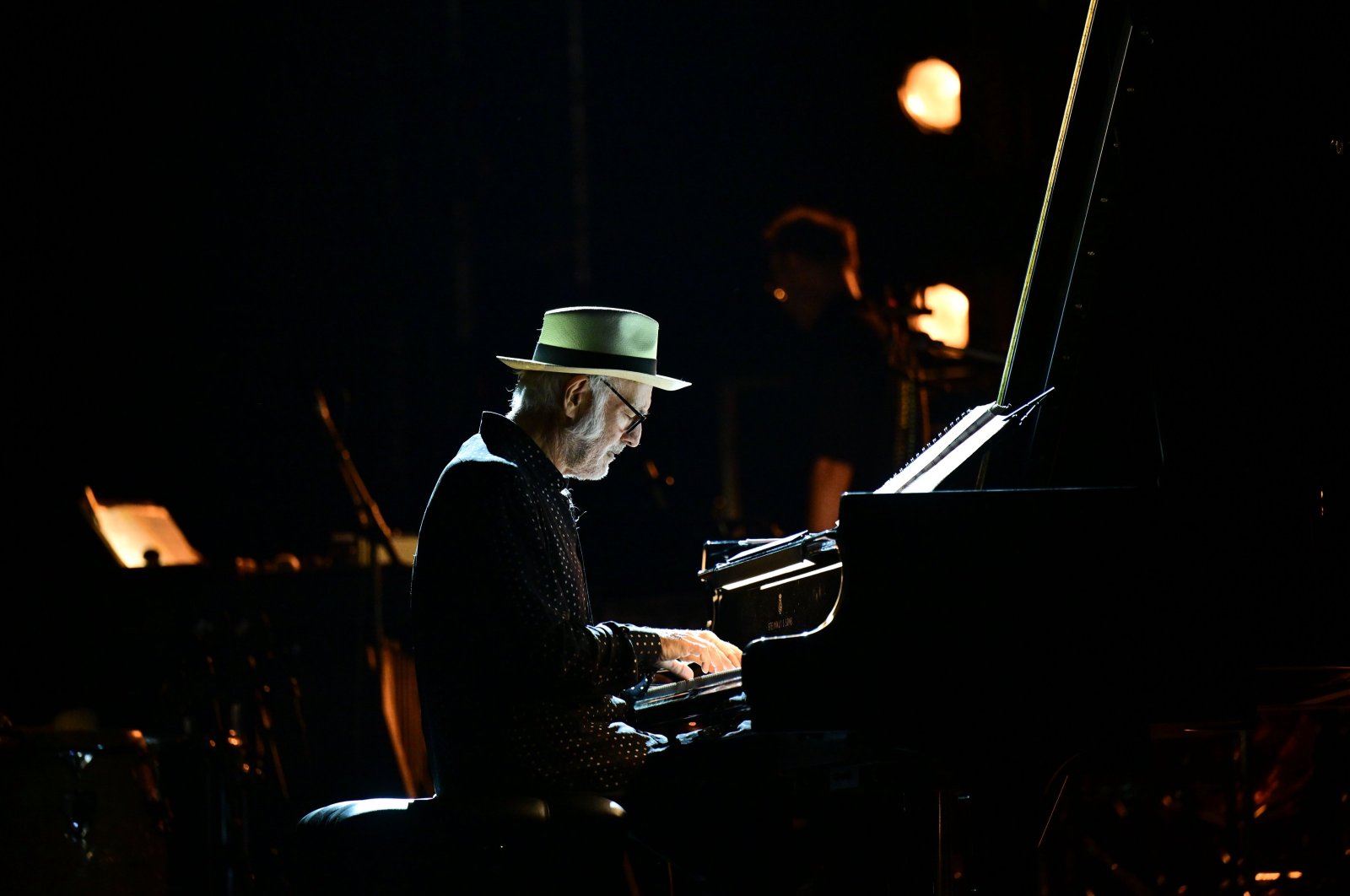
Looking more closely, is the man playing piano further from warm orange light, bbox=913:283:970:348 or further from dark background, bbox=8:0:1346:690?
warm orange light, bbox=913:283:970:348

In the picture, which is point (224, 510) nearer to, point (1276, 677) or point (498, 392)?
point (498, 392)

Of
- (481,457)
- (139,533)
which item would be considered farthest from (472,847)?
(139,533)

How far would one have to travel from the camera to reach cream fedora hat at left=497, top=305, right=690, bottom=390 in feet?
8.80

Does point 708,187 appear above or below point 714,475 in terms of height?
above

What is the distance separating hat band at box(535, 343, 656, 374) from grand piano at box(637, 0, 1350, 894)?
57 centimetres

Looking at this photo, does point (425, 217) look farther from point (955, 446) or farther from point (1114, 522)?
point (1114, 522)

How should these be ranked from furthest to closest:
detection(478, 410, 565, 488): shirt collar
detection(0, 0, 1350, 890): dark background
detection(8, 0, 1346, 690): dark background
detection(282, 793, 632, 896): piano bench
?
1. detection(8, 0, 1346, 690): dark background
2. detection(0, 0, 1350, 890): dark background
3. detection(478, 410, 565, 488): shirt collar
4. detection(282, 793, 632, 896): piano bench

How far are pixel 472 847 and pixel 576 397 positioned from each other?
101cm

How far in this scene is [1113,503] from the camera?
7.21 ft

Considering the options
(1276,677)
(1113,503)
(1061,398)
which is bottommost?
(1276,677)

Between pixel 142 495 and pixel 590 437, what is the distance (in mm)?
3285

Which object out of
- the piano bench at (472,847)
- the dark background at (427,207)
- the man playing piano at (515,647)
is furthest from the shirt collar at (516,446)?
the dark background at (427,207)

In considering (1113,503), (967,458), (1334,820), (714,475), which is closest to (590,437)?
(967,458)

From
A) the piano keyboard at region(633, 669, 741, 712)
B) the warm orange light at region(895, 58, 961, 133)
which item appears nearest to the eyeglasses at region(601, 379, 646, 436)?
the piano keyboard at region(633, 669, 741, 712)
